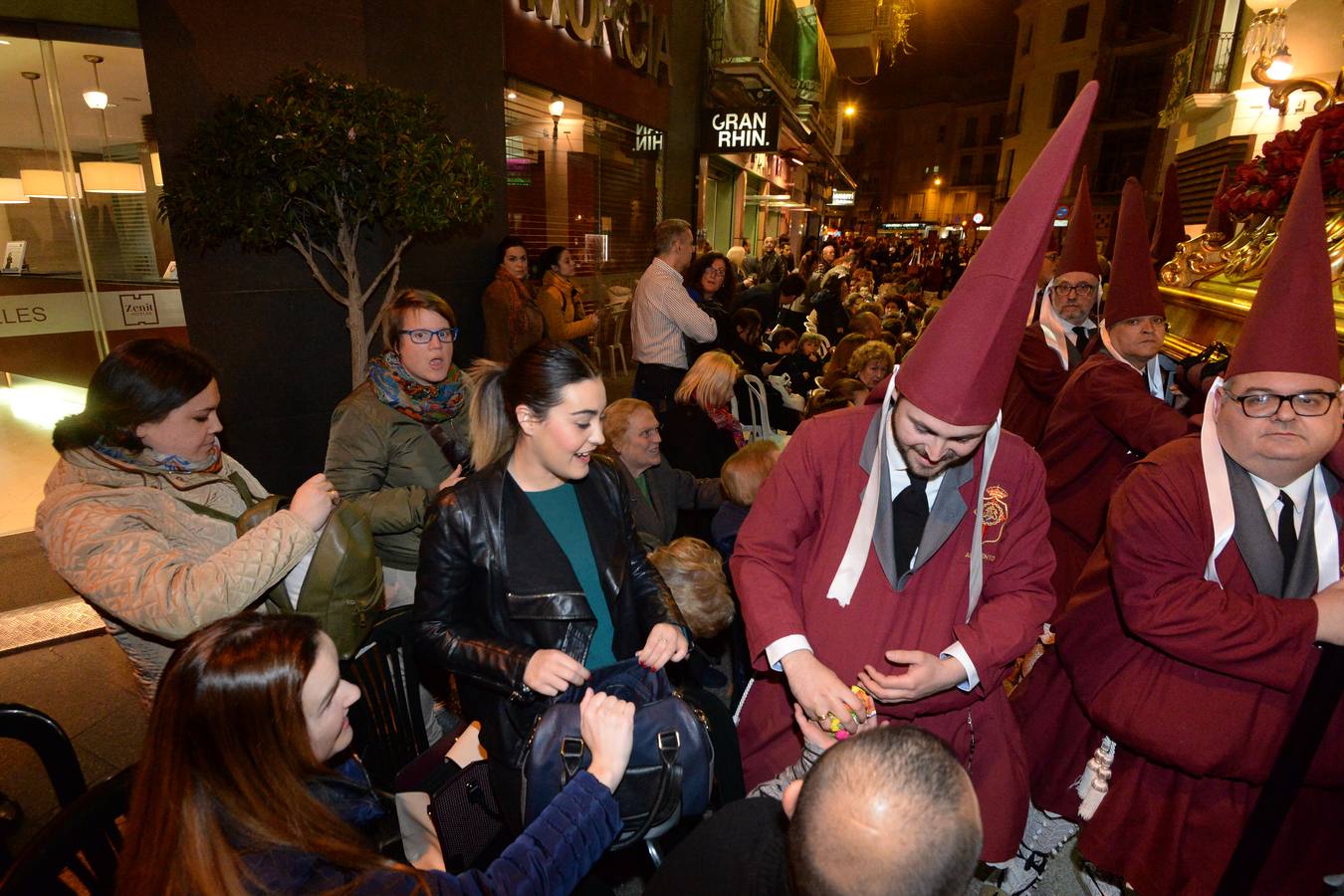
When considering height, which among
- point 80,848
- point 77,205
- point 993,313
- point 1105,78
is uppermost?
point 1105,78

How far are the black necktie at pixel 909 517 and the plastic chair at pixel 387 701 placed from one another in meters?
1.50

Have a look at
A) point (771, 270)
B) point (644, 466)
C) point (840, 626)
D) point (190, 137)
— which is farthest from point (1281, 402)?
point (771, 270)

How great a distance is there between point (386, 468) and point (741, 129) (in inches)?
407

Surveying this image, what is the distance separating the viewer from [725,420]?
14.5ft

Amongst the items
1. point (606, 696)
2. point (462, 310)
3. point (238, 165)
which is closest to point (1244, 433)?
point (606, 696)

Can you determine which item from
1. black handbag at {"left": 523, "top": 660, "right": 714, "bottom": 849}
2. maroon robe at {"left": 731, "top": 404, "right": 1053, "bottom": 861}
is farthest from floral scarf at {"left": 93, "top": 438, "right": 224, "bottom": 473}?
maroon robe at {"left": 731, "top": 404, "right": 1053, "bottom": 861}

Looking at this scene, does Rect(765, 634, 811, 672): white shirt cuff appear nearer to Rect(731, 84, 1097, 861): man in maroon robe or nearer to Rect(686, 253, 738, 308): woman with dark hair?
Rect(731, 84, 1097, 861): man in maroon robe

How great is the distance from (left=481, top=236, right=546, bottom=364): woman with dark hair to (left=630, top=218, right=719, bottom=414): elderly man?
1.22 meters

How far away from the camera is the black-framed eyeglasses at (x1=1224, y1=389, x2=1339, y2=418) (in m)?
1.58

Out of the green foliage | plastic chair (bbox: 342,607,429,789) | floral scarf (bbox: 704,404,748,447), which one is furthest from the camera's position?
floral scarf (bbox: 704,404,748,447)

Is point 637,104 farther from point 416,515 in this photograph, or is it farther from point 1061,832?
point 1061,832

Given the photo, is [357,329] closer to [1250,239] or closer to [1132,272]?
[1132,272]

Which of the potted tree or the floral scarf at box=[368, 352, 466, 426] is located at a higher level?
the potted tree

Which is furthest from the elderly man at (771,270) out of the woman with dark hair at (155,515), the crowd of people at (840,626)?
the woman with dark hair at (155,515)
